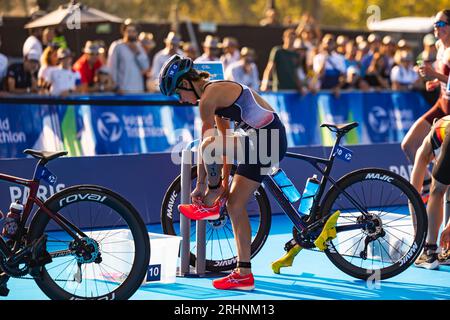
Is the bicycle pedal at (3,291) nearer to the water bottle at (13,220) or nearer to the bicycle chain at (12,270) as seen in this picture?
the bicycle chain at (12,270)

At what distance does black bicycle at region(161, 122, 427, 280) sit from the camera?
27.0 feet

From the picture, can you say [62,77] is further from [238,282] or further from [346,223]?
[238,282]

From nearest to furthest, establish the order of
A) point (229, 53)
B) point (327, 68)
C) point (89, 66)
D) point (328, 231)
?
point (328, 231) < point (89, 66) < point (229, 53) < point (327, 68)

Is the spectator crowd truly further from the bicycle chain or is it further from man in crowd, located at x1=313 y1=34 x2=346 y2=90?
the bicycle chain

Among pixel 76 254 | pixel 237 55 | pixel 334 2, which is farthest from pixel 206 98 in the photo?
pixel 334 2

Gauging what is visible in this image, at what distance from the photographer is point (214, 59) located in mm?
17141

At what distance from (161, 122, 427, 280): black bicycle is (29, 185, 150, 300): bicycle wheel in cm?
110

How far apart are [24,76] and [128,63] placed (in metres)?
2.00

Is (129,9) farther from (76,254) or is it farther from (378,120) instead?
(76,254)

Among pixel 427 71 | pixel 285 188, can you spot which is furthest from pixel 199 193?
pixel 427 71

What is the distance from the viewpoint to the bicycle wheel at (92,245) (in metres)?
6.84

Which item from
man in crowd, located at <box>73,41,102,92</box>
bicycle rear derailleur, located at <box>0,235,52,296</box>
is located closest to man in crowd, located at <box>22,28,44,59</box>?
man in crowd, located at <box>73,41,102,92</box>

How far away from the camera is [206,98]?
24.4ft
